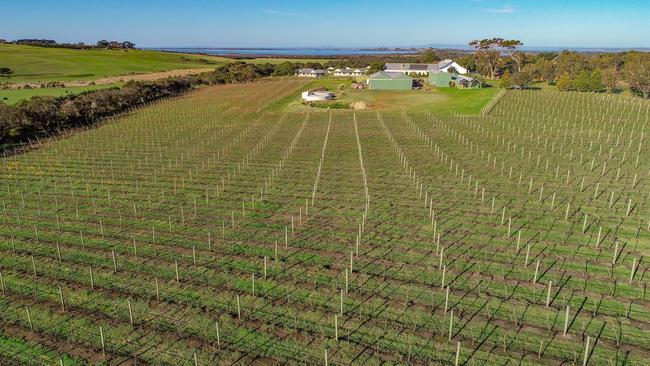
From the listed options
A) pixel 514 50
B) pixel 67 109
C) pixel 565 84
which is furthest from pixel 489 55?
pixel 67 109

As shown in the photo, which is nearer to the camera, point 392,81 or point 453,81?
point 392,81

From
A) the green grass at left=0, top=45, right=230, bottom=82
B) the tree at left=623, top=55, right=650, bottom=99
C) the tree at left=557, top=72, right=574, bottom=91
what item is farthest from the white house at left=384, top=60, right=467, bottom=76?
the green grass at left=0, top=45, right=230, bottom=82

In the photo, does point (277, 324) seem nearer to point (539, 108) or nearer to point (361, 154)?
point (361, 154)

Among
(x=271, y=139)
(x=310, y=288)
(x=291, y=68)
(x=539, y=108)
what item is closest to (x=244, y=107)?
(x=271, y=139)

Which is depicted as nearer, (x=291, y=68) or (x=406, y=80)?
(x=406, y=80)

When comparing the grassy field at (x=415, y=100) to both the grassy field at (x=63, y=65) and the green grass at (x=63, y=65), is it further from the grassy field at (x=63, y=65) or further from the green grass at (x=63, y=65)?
the green grass at (x=63, y=65)

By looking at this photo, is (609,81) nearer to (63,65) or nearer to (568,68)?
(568,68)
